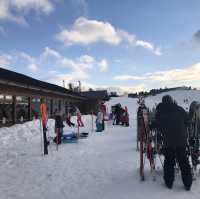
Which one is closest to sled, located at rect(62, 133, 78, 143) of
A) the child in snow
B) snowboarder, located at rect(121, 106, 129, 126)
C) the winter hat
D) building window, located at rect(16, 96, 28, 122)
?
the child in snow

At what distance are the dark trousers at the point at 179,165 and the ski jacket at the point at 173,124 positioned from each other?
0.15 m

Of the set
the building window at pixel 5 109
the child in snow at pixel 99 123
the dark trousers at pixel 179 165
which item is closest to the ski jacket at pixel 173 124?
the dark trousers at pixel 179 165

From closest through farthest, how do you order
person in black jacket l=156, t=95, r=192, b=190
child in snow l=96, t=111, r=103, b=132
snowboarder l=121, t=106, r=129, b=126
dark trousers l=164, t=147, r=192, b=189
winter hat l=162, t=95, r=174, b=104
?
dark trousers l=164, t=147, r=192, b=189
person in black jacket l=156, t=95, r=192, b=190
winter hat l=162, t=95, r=174, b=104
child in snow l=96, t=111, r=103, b=132
snowboarder l=121, t=106, r=129, b=126

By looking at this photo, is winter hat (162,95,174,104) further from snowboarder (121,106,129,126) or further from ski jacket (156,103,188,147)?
snowboarder (121,106,129,126)

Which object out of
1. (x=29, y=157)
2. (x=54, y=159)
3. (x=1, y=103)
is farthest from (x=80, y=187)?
(x=1, y=103)

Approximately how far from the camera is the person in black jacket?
21.4ft

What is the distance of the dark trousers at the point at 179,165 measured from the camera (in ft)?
21.0

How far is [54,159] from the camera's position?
34.2 ft

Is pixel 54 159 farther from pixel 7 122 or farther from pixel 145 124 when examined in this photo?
pixel 7 122

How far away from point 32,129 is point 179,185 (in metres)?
13.3

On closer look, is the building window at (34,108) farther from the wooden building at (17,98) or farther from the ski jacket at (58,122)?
the ski jacket at (58,122)

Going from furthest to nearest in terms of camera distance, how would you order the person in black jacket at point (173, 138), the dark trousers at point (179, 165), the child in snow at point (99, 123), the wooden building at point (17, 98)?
the wooden building at point (17, 98)
the child in snow at point (99, 123)
the person in black jacket at point (173, 138)
the dark trousers at point (179, 165)

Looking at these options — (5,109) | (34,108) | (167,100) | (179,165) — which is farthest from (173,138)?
(34,108)

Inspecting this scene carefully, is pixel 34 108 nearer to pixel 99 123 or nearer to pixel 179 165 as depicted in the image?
pixel 99 123
